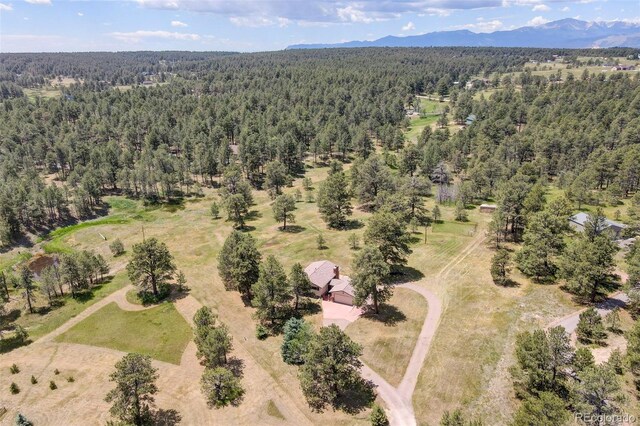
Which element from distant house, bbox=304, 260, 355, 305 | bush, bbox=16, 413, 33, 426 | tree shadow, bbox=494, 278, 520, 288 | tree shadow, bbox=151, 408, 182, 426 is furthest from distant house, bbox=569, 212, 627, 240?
bush, bbox=16, 413, 33, 426

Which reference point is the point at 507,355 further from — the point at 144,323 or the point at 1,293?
the point at 1,293

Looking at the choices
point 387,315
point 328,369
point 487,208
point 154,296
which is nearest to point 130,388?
point 328,369

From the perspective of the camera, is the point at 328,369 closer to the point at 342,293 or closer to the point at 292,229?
the point at 342,293

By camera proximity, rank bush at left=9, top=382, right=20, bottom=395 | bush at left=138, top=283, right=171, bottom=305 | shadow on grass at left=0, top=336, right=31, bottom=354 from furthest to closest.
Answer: bush at left=138, top=283, right=171, bottom=305
shadow on grass at left=0, top=336, right=31, bottom=354
bush at left=9, top=382, right=20, bottom=395

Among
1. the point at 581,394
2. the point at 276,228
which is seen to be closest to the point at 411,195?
the point at 276,228

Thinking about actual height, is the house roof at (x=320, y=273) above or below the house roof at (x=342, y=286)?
above

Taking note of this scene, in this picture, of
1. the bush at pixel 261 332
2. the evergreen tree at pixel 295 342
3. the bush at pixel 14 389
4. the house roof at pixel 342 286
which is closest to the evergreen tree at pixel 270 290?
the bush at pixel 261 332

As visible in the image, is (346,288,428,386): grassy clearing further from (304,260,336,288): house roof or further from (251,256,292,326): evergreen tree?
(251,256,292,326): evergreen tree

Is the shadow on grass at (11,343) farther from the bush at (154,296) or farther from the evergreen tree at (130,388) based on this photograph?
the evergreen tree at (130,388)
